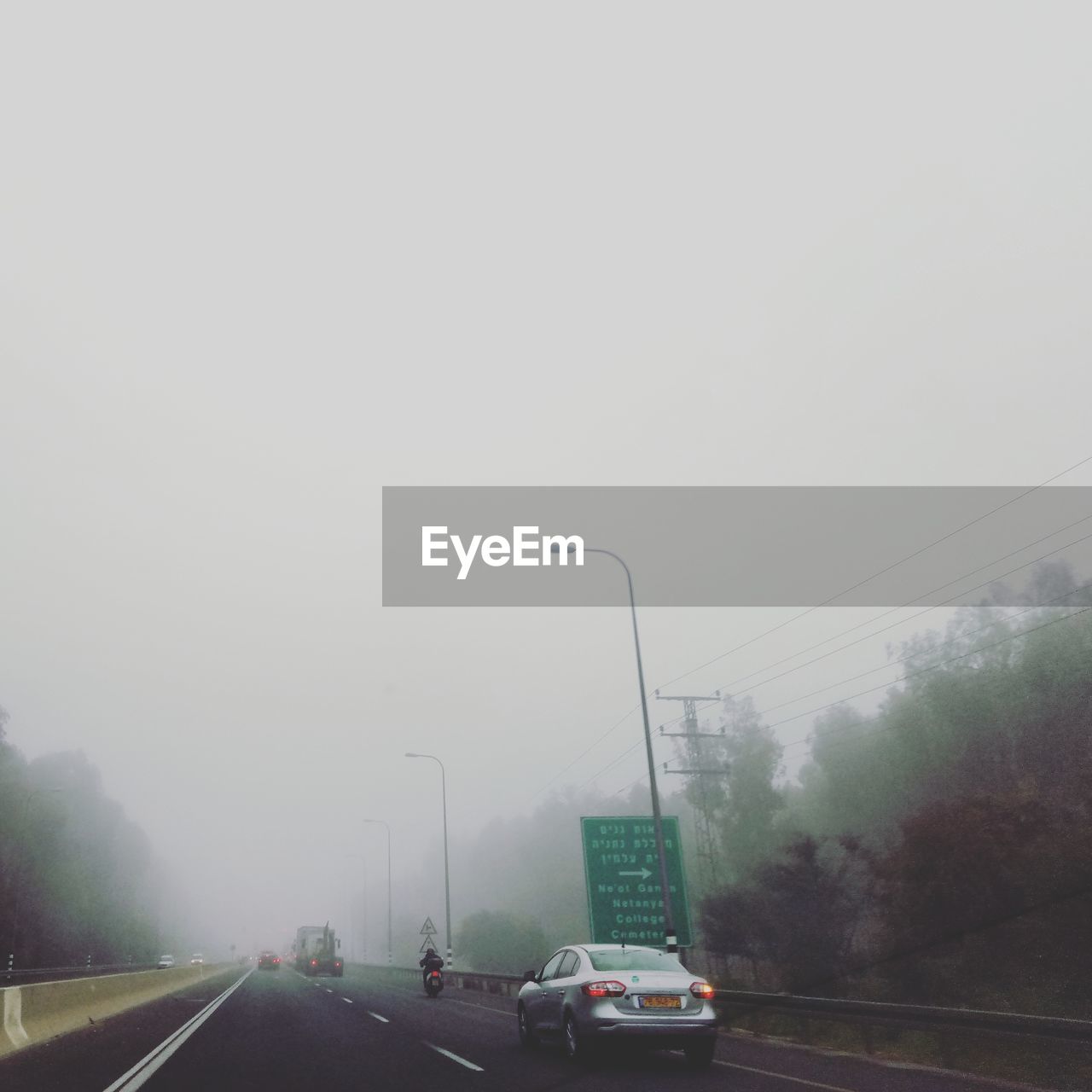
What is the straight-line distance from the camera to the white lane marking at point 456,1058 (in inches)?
466

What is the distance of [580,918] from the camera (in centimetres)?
10725

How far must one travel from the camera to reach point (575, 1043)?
1220cm

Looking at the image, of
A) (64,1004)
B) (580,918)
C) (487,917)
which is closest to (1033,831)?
A: (64,1004)

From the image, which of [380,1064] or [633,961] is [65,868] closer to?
[380,1064]

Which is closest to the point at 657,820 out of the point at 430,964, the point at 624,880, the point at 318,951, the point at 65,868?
the point at 624,880

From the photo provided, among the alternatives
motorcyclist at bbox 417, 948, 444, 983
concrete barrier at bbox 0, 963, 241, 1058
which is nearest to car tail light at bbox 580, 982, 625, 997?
concrete barrier at bbox 0, 963, 241, 1058

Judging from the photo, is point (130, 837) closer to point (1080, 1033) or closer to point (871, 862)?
point (871, 862)

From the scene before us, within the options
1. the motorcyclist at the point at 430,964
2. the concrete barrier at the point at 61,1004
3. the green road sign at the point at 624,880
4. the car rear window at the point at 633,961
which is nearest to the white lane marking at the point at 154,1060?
the concrete barrier at the point at 61,1004

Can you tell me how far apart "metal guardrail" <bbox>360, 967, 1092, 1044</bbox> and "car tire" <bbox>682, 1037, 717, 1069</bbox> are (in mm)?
2205

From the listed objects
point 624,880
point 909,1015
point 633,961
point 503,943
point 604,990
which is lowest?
point 503,943

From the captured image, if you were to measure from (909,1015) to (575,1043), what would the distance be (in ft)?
13.8

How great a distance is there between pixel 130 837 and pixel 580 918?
54.3m

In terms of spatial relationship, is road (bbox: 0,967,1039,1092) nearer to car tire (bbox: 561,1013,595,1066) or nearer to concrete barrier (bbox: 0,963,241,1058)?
car tire (bbox: 561,1013,595,1066)

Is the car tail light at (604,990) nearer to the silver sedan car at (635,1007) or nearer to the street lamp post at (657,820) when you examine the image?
the silver sedan car at (635,1007)
